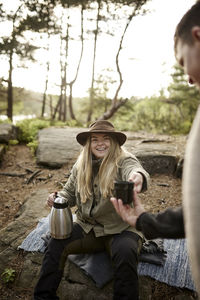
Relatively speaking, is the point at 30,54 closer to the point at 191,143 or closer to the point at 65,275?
the point at 65,275

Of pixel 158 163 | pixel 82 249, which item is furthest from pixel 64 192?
pixel 158 163

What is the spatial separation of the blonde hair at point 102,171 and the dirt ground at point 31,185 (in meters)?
1.60

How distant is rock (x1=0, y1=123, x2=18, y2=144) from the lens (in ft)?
28.5

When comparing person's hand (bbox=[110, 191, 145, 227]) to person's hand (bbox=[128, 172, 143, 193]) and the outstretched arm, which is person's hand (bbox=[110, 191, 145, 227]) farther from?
person's hand (bbox=[128, 172, 143, 193])

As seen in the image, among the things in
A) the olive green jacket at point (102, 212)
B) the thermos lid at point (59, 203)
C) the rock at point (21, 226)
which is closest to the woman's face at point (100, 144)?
the olive green jacket at point (102, 212)

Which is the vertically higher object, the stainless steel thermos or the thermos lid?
the thermos lid

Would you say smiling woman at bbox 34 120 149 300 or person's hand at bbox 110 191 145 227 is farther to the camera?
smiling woman at bbox 34 120 149 300

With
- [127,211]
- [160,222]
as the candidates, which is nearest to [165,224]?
[160,222]

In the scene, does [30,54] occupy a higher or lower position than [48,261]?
higher

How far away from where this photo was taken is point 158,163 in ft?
20.4

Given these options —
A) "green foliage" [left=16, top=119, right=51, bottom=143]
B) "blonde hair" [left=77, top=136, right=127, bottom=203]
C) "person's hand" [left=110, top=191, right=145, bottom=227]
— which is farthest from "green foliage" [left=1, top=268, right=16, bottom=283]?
"green foliage" [left=16, top=119, right=51, bottom=143]

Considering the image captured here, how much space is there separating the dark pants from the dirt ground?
862mm

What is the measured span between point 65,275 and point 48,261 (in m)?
0.53

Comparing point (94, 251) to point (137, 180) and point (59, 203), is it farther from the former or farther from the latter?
point (137, 180)
